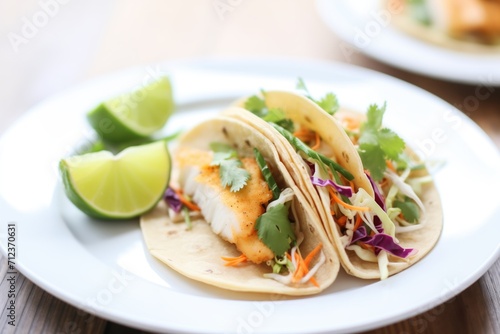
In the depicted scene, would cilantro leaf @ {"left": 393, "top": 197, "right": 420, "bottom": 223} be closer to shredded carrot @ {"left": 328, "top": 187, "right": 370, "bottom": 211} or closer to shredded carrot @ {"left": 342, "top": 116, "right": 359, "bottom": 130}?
shredded carrot @ {"left": 328, "top": 187, "right": 370, "bottom": 211}

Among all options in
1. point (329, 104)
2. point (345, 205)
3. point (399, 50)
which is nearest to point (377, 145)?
point (329, 104)

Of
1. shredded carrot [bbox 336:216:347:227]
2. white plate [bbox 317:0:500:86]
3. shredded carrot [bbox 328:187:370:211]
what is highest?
shredded carrot [bbox 328:187:370:211]

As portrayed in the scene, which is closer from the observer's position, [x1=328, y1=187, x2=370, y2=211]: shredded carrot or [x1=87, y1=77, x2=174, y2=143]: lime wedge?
[x1=328, y1=187, x2=370, y2=211]: shredded carrot

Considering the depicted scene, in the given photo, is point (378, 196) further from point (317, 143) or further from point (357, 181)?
point (317, 143)

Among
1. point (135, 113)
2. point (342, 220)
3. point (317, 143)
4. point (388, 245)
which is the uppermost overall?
point (135, 113)

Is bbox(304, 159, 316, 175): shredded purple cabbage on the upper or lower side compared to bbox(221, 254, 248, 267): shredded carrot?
upper

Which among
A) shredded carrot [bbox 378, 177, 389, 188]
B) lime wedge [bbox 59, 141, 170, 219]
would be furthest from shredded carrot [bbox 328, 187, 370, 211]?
lime wedge [bbox 59, 141, 170, 219]

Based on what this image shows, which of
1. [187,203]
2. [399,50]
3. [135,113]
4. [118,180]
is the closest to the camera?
[118,180]
